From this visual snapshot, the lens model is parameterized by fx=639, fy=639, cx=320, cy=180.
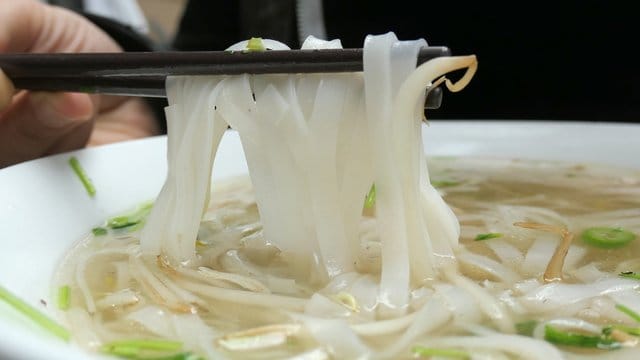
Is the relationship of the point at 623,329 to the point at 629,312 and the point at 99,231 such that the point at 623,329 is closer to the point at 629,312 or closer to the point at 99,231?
the point at 629,312

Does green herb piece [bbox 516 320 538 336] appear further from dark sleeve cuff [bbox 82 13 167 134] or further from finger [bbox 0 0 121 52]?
dark sleeve cuff [bbox 82 13 167 134]

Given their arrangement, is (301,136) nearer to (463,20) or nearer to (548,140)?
(548,140)

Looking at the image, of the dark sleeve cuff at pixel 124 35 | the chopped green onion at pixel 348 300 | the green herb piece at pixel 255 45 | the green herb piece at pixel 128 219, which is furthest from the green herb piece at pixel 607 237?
the dark sleeve cuff at pixel 124 35

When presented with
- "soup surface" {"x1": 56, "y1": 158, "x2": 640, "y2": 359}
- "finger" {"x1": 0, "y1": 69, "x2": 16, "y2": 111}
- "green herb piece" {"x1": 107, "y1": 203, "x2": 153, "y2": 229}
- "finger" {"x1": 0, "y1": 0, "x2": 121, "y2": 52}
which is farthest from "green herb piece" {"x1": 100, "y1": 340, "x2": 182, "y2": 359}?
"finger" {"x1": 0, "y1": 0, "x2": 121, "y2": 52}

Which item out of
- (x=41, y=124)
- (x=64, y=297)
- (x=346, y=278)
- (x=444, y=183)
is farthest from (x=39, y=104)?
(x=444, y=183)

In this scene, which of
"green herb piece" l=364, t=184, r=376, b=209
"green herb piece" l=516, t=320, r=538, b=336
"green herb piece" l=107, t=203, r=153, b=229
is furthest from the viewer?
"green herb piece" l=107, t=203, r=153, b=229
